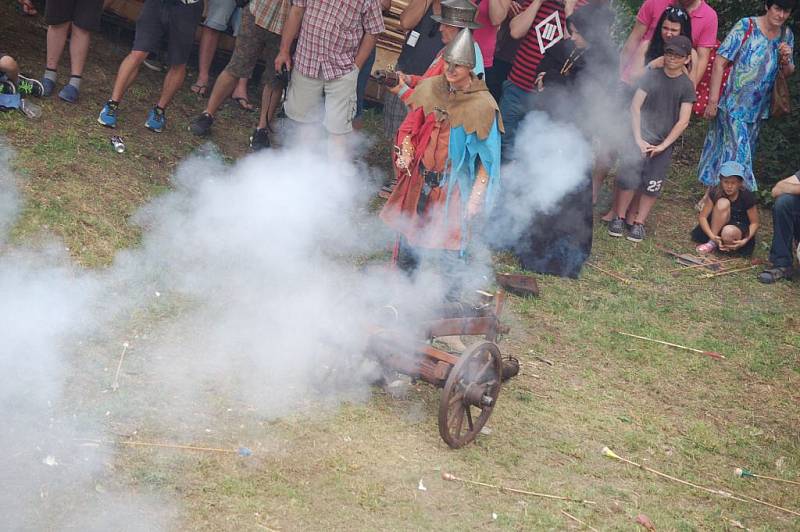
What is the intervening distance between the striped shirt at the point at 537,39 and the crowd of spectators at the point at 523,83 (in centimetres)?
1

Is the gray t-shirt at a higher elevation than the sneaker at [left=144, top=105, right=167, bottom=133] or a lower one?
higher

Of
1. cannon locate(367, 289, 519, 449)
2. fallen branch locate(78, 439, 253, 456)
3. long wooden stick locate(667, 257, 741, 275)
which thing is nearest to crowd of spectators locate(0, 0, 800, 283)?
long wooden stick locate(667, 257, 741, 275)

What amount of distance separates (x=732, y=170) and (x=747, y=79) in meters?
0.89

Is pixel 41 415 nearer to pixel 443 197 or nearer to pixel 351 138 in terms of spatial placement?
pixel 443 197

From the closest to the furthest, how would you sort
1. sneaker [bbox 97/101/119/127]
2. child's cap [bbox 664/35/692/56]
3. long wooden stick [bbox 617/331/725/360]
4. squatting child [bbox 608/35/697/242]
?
long wooden stick [bbox 617/331/725/360] < sneaker [bbox 97/101/119/127] < child's cap [bbox 664/35/692/56] < squatting child [bbox 608/35/697/242]

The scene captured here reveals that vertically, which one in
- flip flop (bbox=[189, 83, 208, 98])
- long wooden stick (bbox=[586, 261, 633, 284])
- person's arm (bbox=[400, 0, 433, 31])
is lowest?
flip flop (bbox=[189, 83, 208, 98])

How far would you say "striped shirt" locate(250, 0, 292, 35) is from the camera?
745 centimetres

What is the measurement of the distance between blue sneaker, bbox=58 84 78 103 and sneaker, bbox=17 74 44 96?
17 cm

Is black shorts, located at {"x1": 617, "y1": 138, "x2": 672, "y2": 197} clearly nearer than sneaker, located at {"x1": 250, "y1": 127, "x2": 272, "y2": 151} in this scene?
No

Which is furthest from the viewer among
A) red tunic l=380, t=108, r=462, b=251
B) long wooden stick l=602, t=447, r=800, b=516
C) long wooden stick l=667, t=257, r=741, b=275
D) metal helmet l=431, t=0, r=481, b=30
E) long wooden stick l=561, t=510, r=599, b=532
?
long wooden stick l=667, t=257, r=741, b=275

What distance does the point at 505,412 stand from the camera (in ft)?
17.2

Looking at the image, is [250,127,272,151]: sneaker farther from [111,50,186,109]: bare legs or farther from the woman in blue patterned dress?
the woman in blue patterned dress

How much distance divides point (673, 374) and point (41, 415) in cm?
399

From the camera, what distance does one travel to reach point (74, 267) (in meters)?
5.39
